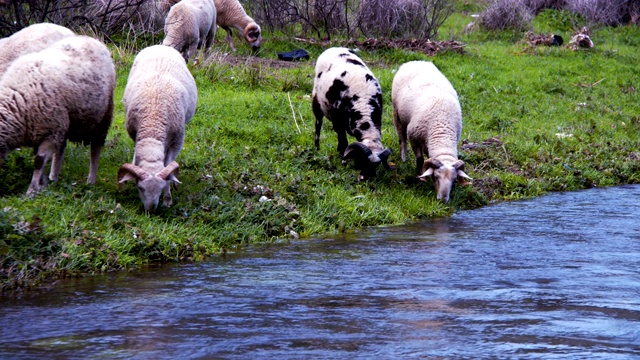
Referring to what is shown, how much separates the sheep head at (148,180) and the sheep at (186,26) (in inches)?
309

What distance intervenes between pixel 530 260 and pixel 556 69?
12.7 metres

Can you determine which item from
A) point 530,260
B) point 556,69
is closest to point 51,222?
point 530,260

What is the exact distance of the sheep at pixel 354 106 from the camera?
37.4ft

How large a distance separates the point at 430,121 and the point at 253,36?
9221mm

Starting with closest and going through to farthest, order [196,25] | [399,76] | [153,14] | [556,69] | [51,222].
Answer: [51,222] → [399,76] → [196,25] → [153,14] → [556,69]

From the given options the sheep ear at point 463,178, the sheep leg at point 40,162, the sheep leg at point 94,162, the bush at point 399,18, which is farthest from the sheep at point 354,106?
the bush at point 399,18

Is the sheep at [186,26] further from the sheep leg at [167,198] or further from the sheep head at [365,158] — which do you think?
the sheep leg at [167,198]

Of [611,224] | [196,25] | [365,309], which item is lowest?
[611,224]

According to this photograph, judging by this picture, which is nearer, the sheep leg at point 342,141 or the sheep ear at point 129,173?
the sheep ear at point 129,173

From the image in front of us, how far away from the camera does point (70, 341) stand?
18.3ft

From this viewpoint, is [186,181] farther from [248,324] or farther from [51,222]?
[248,324]

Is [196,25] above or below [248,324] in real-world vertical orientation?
above

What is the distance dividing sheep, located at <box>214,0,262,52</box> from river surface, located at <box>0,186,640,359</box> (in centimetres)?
1139

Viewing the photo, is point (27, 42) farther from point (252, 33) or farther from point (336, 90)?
point (252, 33)
